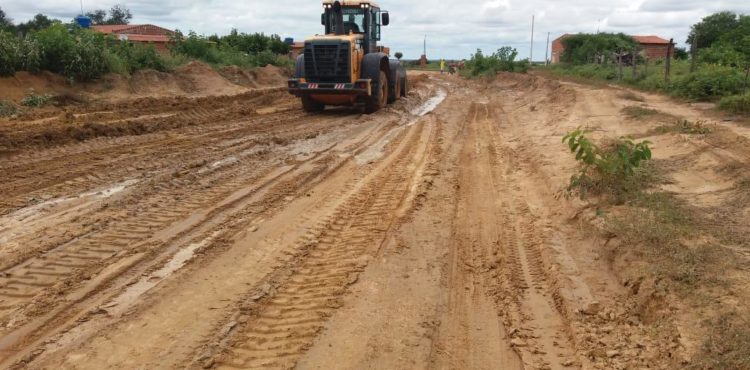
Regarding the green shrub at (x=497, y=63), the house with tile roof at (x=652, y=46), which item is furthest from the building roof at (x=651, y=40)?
the green shrub at (x=497, y=63)

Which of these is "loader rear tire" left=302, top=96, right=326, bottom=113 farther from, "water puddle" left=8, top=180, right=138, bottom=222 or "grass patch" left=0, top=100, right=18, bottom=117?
"water puddle" left=8, top=180, right=138, bottom=222

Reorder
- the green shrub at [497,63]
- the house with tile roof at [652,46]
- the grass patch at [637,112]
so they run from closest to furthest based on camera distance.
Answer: the grass patch at [637,112], the green shrub at [497,63], the house with tile roof at [652,46]

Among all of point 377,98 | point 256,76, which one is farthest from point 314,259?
point 256,76

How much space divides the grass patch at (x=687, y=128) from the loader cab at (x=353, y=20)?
8.40 meters

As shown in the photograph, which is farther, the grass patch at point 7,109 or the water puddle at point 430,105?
the water puddle at point 430,105

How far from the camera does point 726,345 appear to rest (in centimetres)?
338

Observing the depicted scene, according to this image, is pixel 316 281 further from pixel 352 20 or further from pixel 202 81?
pixel 202 81

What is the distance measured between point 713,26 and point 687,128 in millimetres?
39239

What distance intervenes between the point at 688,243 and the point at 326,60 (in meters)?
11.6

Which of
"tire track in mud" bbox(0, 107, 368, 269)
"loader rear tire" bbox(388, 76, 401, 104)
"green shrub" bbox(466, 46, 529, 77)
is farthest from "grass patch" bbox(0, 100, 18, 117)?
"green shrub" bbox(466, 46, 529, 77)

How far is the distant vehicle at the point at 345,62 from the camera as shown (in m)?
15.0

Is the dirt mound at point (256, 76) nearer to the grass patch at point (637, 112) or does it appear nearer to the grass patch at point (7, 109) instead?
the grass patch at point (7, 109)

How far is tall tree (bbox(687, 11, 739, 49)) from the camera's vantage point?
4144 centimetres

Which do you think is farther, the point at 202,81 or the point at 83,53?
the point at 202,81
